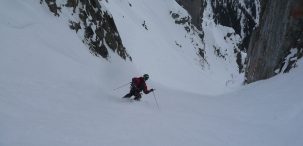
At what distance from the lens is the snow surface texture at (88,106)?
8.61 m

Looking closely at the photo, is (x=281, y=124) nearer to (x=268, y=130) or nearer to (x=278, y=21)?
(x=268, y=130)

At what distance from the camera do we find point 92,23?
73.6ft

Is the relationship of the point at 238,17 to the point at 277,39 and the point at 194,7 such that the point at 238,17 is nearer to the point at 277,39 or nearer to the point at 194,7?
the point at 194,7

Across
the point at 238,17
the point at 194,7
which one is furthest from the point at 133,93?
the point at 238,17

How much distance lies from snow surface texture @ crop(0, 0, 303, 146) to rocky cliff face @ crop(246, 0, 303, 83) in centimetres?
432

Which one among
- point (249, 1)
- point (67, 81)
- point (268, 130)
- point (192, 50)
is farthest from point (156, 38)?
point (249, 1)

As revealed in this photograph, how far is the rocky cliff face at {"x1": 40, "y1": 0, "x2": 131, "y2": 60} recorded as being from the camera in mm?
20156

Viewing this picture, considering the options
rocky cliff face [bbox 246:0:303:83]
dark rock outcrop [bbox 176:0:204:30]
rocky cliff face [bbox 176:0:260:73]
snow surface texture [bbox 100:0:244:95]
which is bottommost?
rocky cliff face [bbox 246:0:303:83]

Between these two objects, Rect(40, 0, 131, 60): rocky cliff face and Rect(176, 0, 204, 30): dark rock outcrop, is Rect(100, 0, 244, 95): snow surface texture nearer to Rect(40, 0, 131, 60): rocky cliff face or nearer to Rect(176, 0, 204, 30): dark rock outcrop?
Rect(176, 0, 204, 30): dark rock outcrop

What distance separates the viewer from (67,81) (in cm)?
1438

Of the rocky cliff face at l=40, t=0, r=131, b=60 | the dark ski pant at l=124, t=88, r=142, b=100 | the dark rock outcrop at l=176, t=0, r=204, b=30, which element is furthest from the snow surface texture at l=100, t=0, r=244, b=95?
Answer: the dark ski pant at l=124, t=88, r=142, b=100

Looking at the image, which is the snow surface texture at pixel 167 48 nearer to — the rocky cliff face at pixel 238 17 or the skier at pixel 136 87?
the rocky cliff face at pixel 238 17

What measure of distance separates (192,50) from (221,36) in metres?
32.7

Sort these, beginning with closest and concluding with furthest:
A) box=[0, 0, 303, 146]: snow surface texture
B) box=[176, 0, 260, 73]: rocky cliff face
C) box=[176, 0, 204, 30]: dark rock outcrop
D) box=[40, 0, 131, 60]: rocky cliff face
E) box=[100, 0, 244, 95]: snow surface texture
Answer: box=[0, 0, 303, 146]: snow surface texture → box=[40, 0, 131, 60]: rocky cliff face → box=[100, 0, 244, 95]: snow surface texture → box=[176, 0, 204, 30]: dark rock outcrop → box=[176, 0, 260, 73]: rocky cliff face
